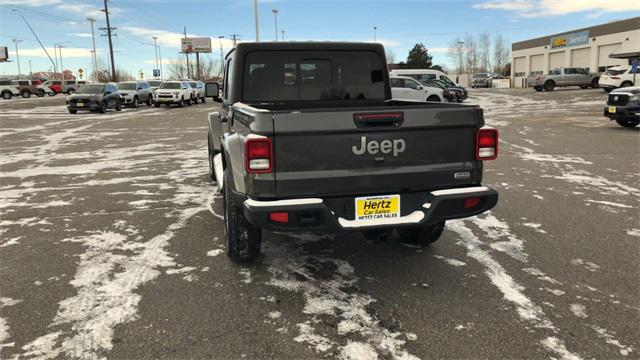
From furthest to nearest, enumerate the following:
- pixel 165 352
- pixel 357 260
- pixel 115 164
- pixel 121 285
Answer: pixel 115 164
pixel 357 260
pixel 121 285
pixel 165 352

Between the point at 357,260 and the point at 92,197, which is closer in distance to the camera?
the point at 357,260

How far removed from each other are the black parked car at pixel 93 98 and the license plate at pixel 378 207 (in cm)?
2600

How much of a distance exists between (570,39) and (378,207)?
58016 millimetres

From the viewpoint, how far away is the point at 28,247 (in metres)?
4.95

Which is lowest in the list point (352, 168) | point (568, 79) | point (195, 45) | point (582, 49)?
point (352, 168)

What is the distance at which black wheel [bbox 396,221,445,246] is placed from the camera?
15.7 ft

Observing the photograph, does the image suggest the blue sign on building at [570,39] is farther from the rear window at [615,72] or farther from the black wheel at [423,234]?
the black wheel at [423,234]

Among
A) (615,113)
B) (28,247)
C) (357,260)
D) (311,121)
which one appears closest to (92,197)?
(28,247)

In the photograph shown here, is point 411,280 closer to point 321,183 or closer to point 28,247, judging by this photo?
point 321,183

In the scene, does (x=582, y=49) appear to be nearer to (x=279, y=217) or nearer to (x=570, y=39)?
(x=570, y=39)

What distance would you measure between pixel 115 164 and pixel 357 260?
7266 millimetres

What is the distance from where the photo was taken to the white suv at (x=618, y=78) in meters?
31.9

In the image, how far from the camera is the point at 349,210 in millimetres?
3701

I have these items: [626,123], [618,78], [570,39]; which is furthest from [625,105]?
[570,39]
